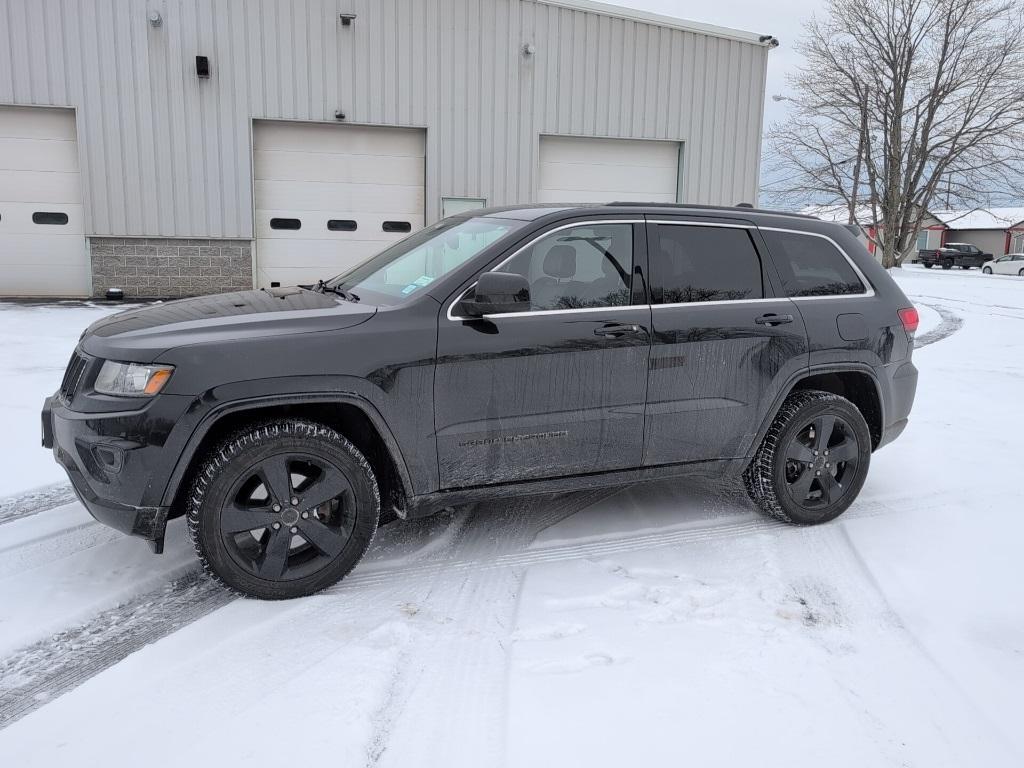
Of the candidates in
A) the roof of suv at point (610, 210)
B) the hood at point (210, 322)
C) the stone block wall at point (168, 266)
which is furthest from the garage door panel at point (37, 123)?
the roof of suv at point (610, 210)

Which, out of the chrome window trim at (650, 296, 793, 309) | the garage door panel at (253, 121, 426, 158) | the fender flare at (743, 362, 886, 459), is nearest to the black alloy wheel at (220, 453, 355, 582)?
the chrome window trim at (650, 296, 793, 309)

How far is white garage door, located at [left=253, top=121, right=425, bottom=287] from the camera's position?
45.7ft

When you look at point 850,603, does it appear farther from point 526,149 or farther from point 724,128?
point 724,128

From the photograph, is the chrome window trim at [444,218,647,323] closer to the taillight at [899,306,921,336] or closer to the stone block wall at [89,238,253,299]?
the taillight at [899,306,921,336]

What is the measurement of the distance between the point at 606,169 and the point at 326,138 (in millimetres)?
4986

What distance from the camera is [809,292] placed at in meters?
4.39

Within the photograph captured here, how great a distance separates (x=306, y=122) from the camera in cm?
1375

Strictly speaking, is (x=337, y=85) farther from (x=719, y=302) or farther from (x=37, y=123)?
(x=719, y=302)

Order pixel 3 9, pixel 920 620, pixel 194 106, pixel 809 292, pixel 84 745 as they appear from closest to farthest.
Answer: pixel 84 745 < pixel 920 620 < pixel 809 292 < pixel 3 9 < pixel 194 106

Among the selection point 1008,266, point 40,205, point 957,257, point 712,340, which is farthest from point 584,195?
point 957,257

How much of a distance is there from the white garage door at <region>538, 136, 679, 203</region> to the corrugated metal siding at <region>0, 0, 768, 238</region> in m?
0.27

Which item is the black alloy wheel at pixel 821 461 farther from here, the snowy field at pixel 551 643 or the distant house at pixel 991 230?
the distant house at pixel 991 230

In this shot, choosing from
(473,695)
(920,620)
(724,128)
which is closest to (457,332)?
(473,695)

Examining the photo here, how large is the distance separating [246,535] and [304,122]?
11.6m
